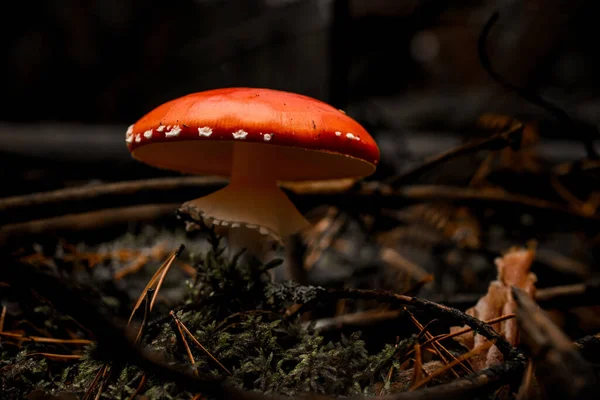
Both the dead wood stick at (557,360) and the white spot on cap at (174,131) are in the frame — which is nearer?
the dead wood stick at (557,360)

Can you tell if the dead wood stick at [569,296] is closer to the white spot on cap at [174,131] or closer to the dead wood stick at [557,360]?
the dead wood stick at [557,360]

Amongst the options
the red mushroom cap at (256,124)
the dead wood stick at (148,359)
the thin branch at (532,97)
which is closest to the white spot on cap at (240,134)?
the red mushroom cap at (256,124)

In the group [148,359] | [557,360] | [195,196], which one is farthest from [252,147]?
[557,360]

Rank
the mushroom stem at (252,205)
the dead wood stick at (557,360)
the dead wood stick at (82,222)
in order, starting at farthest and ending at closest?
the dead wood stick at (82,222), the mushroom stem at (252,205), the dead wood stick at (557,360)

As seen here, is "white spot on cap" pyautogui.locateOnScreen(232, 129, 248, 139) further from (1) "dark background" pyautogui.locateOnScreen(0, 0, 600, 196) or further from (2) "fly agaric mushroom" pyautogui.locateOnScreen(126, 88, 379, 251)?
(1) "dark background" pyautogui.locateOnScreen(0, 0, 600, 196)

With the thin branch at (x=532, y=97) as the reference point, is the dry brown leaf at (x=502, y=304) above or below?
below

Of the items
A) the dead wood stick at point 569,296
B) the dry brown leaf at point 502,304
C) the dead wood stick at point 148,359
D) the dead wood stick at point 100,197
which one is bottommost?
the dead wood stick at point 569,296
